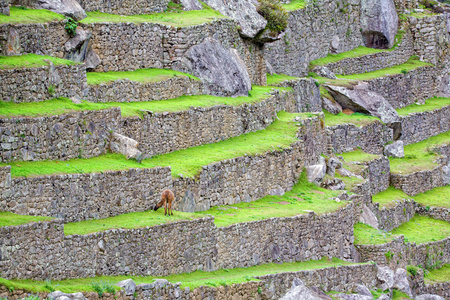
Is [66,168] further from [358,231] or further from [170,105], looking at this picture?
[358,231]

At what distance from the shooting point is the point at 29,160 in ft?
88.9

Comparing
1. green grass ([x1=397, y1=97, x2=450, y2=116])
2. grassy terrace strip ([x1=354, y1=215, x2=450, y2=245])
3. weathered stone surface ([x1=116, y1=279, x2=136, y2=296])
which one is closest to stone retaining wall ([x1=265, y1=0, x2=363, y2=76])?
green grass ([x1=397, y1=97, x2=450, y2=116])

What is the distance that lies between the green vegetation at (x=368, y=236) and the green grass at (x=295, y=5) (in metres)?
19.0

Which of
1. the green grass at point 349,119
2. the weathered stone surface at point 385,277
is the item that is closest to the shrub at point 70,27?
the weathered stone surface at point 385,277

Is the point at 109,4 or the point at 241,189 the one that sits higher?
the point at 109,4

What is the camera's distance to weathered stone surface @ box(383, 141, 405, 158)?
5788cm

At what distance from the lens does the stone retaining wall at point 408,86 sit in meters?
62.8

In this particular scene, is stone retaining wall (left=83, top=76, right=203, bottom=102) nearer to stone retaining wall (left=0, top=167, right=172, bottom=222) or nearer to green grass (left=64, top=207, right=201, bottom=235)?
stone retaining wall (left=0, top=167, right=172, bottom=222)

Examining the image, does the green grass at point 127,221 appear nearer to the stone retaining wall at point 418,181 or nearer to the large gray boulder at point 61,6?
the large gray boulder at point 61,6

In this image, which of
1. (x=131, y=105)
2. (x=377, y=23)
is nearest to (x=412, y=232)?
(x=131, y=105)

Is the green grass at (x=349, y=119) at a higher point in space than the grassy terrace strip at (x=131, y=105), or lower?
lower

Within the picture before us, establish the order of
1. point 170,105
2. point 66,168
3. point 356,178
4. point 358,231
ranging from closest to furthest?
point 66,168
point 170,105
point 358,231
point 356,178

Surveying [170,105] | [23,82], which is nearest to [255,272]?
[170,105]

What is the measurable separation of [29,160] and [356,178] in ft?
75.6
